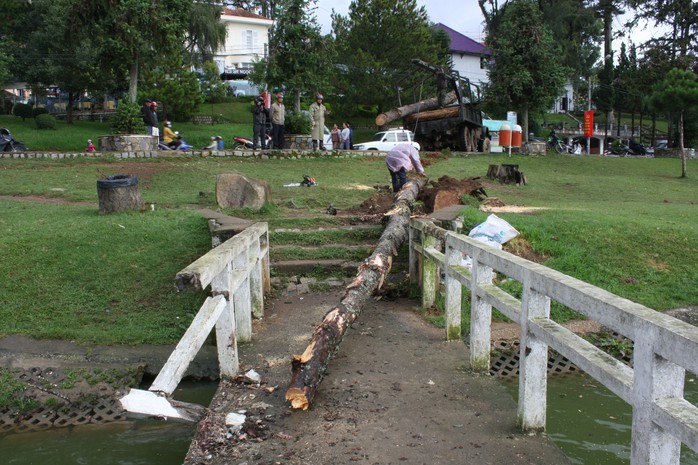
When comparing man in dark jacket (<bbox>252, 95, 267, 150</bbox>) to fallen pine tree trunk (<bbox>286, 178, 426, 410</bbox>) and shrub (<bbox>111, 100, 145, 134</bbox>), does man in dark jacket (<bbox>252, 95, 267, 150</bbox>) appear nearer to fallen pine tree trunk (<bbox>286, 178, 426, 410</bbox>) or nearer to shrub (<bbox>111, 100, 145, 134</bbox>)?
shrub (<bbox>111, 100, 145, 134</bbox>)

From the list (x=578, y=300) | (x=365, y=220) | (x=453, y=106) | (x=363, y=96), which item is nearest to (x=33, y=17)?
(x=363, y=96)

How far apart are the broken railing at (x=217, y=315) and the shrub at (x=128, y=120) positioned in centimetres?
1406

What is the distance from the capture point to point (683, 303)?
8.24 metres

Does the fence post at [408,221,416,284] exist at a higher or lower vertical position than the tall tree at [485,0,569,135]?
lower

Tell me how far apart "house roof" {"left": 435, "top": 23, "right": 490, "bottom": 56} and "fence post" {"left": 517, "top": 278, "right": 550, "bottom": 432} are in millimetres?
52074

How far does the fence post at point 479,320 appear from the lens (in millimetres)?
4770

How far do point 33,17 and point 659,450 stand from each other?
41068mm

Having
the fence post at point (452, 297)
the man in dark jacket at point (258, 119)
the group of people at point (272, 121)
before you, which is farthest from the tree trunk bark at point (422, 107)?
the fence post at point (452, 297)

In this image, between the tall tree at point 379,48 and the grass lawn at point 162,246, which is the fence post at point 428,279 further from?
the tall tree at point 379,48

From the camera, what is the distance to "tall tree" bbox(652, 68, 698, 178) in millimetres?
21922

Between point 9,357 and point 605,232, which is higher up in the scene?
point 605,232

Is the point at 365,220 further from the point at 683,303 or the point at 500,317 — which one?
the point at 683,303

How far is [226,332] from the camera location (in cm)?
459

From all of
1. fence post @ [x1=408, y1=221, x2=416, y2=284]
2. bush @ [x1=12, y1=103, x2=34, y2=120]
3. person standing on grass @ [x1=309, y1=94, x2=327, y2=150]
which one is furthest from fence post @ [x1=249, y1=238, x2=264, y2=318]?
bush @ [x1=12, y1=103, x2=34, y2=120]
